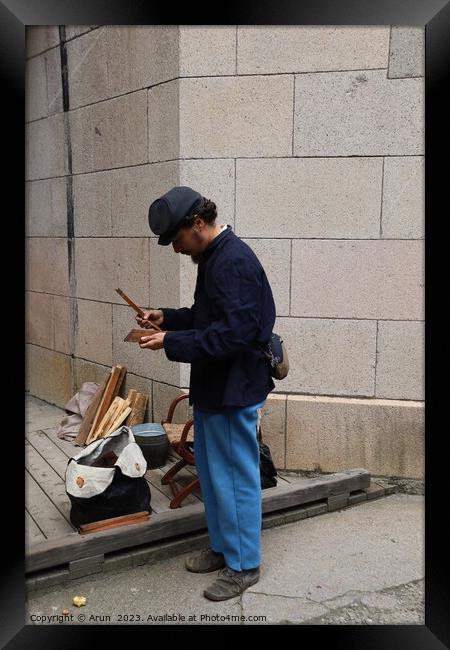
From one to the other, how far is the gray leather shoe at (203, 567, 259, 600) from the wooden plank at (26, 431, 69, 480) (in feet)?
5.78

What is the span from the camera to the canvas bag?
3707mm

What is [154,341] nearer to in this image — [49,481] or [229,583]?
[229,583]

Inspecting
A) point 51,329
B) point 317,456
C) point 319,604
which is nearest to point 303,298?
point 317,456

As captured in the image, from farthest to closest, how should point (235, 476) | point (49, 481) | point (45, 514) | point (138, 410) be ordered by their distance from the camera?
point (138, 410) < point (49, 481) < point (45, 514) < point (235, 476)

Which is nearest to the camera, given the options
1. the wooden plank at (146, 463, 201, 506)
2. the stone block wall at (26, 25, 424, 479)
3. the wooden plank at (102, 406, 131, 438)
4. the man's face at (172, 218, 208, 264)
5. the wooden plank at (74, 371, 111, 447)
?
the man's face at (172, 218, 208, 264)

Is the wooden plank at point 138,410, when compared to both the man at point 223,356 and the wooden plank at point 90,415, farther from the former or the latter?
the man at point 223,356

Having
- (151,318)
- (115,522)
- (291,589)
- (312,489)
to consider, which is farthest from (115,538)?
(312,489)

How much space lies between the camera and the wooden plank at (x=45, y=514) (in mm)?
3873

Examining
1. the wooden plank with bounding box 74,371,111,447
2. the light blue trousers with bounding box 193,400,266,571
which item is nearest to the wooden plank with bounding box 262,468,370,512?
the light blue trousers with bounding box 193,400,266,571

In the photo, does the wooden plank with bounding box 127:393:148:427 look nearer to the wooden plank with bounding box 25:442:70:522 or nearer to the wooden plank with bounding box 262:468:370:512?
the wooden plank with bounding box 25:442:70:522

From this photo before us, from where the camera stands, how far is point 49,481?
466 cm

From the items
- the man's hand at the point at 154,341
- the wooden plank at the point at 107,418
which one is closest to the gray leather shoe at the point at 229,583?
the man's hand at the point at 154,341

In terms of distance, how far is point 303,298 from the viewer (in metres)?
4.83

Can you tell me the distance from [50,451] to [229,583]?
251 centimetres
